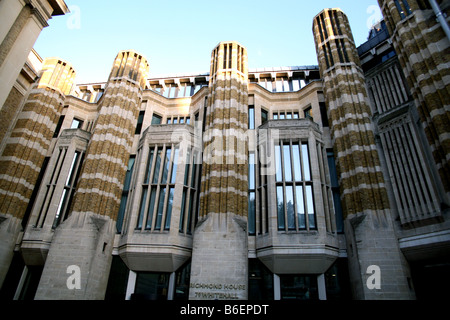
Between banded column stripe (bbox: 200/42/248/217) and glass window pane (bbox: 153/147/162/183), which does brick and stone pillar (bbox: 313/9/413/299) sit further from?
glass window pane (bbox: 153/147/162/183)

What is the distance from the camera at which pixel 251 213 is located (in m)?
16.4

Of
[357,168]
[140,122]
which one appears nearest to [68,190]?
[140,122]

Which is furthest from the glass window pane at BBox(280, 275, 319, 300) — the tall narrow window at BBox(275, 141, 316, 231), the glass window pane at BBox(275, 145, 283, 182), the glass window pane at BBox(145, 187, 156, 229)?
the glass window pane at BBox(145, 187, 156, 229)

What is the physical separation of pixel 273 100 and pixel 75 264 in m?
16.9

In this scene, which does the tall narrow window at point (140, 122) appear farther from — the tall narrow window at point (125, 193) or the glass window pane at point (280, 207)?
the glass window pane at point (280, 207)

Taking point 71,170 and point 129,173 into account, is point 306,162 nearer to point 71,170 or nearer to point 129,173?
point 129,173

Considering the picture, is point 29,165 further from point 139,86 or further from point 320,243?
point 320,243

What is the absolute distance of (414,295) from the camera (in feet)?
41.3

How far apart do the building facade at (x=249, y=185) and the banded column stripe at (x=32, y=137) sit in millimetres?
87

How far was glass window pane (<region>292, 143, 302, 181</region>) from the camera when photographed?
53.0ft

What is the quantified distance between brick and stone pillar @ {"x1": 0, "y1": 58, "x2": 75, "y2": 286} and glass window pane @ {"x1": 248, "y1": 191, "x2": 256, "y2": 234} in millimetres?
13836

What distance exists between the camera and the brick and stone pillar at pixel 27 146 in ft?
53.0

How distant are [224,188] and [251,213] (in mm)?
2251
